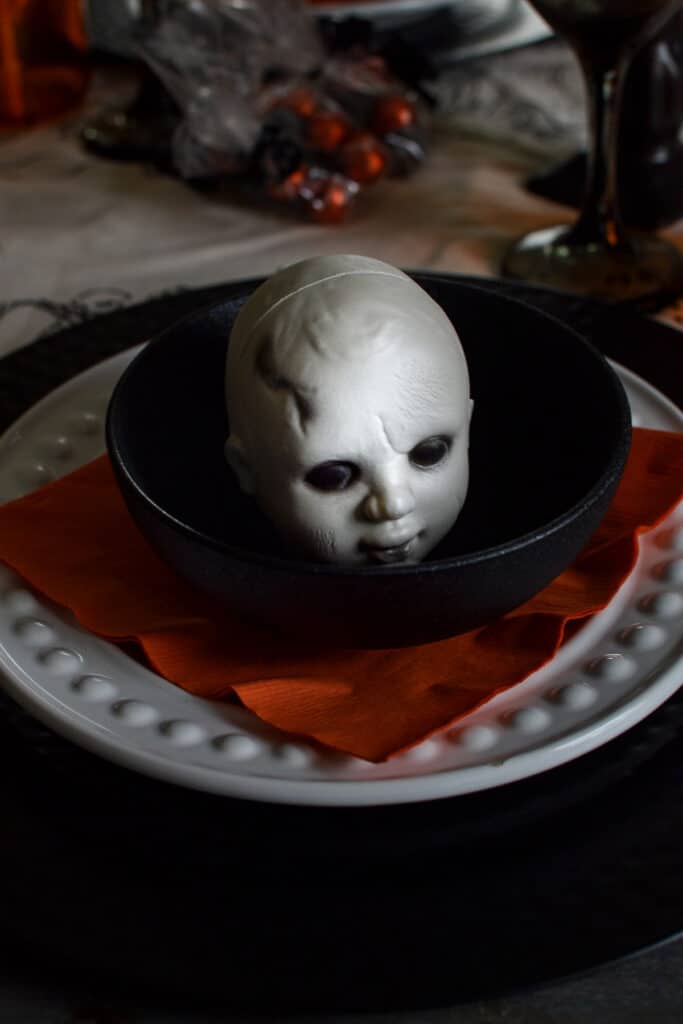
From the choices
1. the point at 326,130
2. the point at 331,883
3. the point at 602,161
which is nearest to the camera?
the point at 331,883

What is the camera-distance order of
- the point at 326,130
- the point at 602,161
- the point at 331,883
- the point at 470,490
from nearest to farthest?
the point at 331,883, the point at 470,490, the point at 602,161, the point at 326,130

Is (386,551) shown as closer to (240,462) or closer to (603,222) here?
(240,462)

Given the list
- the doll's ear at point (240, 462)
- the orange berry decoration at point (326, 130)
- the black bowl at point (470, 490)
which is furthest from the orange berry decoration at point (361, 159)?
the doll's ear at point (240, 462)

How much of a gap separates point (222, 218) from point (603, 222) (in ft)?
0.78

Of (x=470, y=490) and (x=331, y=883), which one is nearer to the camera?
Result: (x=331, y=883)

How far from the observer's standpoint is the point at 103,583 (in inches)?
15.5

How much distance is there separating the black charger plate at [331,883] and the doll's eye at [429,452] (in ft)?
0.32

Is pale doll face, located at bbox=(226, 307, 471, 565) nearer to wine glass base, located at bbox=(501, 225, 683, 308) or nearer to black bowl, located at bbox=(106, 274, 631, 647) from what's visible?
black bowl, located at bbox=(106, 274, 631, 647)

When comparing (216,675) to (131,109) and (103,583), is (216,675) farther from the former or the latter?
(131,109)

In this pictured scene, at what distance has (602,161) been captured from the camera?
0.66 m

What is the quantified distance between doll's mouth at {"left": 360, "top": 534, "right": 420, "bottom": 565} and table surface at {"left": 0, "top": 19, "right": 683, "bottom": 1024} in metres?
0.33

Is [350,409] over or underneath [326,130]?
over

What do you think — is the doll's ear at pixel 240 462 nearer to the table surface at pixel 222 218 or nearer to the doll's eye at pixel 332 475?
the doll's eye at pixel 332 475

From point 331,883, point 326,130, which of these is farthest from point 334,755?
point 326,130
